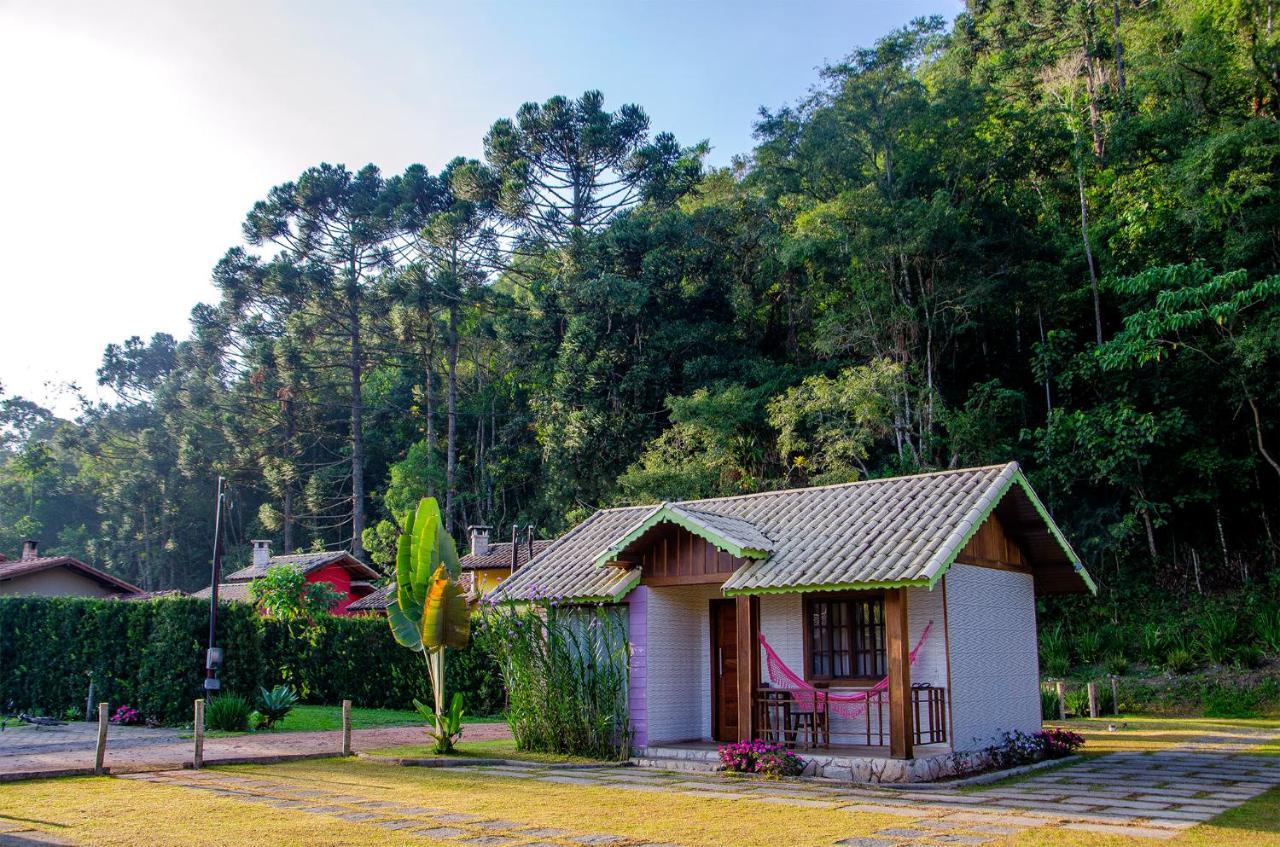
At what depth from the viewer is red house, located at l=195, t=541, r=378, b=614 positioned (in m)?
35.1

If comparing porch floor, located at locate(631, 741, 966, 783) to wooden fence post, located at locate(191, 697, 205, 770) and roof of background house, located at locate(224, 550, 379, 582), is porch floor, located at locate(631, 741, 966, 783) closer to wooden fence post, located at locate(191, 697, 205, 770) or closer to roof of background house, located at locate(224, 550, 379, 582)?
wooden fence post, located at locate(191, 697, 205, 770)

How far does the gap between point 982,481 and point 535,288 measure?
27515 millimetres

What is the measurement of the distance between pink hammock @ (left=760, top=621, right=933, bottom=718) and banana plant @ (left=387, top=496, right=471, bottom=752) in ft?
14.3

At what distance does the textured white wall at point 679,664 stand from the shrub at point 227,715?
8.47m

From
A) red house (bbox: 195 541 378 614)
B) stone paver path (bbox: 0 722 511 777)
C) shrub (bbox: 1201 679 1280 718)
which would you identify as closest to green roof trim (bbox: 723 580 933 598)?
stone paver path (bbox: 0 722 511 777)

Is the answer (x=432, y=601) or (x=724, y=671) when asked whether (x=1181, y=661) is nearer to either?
(x=724, y=671)

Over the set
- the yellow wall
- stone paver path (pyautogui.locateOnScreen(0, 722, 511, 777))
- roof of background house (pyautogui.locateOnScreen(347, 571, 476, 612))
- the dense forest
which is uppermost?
the dense forest

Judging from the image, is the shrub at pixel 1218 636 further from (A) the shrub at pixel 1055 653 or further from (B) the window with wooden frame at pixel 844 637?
(B) the window with wooden frame at pixel 844 637

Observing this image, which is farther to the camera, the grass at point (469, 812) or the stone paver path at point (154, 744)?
the stone paver path at point (154, 744)

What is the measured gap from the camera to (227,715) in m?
17.3

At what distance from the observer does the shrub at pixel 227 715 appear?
17.2 metres

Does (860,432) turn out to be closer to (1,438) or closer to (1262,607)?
(1262,607)

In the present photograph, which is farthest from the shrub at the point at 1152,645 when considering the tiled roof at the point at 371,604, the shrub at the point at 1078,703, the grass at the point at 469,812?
the tiled roof at the point at 371,604

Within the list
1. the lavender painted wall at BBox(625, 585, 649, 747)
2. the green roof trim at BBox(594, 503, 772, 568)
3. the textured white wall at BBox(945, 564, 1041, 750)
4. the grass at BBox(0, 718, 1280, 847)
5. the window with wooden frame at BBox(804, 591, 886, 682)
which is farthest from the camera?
the lavender painted wall at BBox(625, 585, 649, 747)
